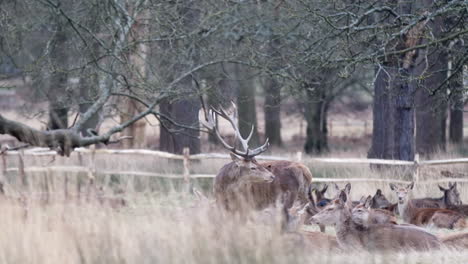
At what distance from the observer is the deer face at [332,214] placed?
1030 centimetres

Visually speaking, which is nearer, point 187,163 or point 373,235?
point 373,235

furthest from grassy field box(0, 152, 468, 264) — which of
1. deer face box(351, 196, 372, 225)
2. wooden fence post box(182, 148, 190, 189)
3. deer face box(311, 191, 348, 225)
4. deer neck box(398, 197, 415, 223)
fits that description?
wooden fence post box(182, 148, 190, 189)

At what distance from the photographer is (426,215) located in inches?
505

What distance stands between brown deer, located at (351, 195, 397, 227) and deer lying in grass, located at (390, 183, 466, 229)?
1.43m

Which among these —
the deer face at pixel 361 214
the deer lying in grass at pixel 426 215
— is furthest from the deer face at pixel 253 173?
the deer lying in grass at pixel 426 215

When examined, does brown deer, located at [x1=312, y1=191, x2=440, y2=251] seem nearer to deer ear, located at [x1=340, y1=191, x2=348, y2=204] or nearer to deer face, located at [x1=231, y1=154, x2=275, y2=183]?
deer ear, located at [x1=340, y1=191, x2=348, y2=204]

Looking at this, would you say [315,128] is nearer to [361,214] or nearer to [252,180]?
[252,180]

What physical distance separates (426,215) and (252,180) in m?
3.05

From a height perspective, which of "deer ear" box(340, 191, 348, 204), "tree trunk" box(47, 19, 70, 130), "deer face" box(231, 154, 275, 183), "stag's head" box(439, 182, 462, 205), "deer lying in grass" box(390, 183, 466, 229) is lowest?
"deer lying in grass" box(390, 183, 466, 229)

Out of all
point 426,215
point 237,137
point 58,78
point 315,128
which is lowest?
point 426,215

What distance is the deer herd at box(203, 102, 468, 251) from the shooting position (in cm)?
934

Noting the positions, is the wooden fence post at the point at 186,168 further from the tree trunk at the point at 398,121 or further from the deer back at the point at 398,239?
the deer back at the point at 398,239

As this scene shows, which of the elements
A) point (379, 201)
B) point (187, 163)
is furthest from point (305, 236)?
point (187, 163)

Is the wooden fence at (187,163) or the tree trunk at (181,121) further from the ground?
the tree trunk at (181,121)
